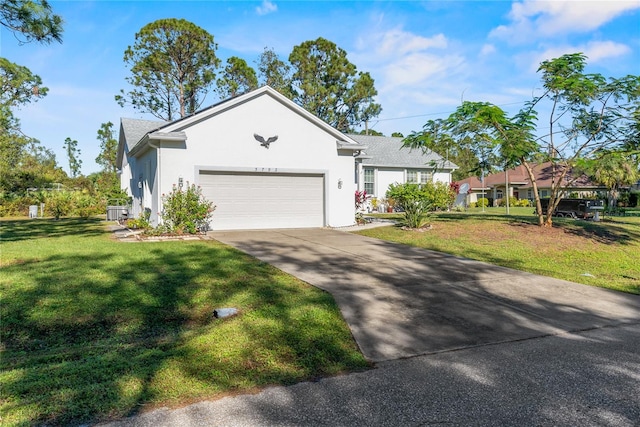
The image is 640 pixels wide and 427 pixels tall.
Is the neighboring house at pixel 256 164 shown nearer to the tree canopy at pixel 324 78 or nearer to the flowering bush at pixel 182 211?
the flowering bush at pixel 182 211

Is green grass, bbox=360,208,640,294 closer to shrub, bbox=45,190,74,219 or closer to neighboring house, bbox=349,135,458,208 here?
neighboring house, bbox=349,135,458,208

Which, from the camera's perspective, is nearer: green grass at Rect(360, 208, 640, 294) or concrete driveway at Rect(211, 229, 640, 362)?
concrete driveway at Rect(211, 229, 640, 362)

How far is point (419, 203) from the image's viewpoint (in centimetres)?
1434

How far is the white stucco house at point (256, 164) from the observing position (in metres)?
13.6

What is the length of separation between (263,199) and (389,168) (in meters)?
13.6

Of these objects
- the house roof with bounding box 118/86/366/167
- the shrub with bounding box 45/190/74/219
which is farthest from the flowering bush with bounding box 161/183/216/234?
the shrub with bounding box 45/190/74/219

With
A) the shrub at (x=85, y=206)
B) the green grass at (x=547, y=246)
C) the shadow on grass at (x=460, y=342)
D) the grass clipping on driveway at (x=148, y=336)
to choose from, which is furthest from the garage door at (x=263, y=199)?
the shrub at (x=85, y=206)

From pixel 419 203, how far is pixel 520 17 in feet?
22.5

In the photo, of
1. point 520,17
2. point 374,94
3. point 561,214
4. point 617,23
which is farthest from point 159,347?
point 374,94

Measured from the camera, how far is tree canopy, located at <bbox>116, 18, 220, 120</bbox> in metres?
30.2

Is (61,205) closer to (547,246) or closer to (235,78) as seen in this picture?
(235,78)

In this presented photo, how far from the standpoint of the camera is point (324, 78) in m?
35.7

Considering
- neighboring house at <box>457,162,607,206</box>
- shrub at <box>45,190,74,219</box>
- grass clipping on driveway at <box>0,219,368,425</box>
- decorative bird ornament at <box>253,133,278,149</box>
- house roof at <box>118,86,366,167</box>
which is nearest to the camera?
grass clipping on driveway at <box>0,219,368,425</box>

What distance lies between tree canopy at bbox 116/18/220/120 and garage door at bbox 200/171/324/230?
20.7 meters
